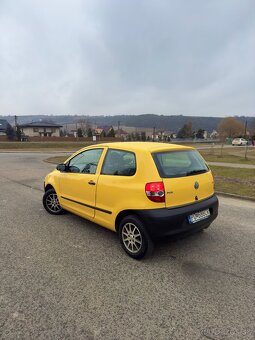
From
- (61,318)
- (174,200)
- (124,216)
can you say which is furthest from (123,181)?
(61,318)

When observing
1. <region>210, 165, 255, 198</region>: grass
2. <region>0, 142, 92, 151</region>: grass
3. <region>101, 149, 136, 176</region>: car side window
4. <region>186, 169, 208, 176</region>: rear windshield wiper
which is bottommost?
<region>0, 142, 92, 151</region>: grass

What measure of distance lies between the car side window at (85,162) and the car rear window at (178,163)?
1.16 m

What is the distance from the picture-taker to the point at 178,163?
397cm

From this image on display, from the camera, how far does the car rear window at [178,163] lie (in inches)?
146

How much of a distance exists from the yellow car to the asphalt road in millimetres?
413

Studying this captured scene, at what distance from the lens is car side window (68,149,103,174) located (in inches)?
176

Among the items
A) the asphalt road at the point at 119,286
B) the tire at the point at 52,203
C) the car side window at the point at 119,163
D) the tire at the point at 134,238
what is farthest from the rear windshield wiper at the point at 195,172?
the tire at the point at 52,203

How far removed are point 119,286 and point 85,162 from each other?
2.31 meters

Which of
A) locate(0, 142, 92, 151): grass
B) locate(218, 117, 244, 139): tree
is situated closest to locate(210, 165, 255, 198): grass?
locate(0, 142, 92, 151): grass

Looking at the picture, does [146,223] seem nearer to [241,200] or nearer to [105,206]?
[105,206]

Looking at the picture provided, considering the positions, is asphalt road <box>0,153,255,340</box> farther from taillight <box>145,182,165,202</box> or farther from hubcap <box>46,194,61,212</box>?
taillight <box>145,182,165,202</box>

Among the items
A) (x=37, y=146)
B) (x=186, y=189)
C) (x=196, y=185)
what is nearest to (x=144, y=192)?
(x=186, y=189)

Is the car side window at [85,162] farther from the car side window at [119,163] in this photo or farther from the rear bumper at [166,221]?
the rear bumper at [166,221]

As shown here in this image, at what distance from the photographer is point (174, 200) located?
361cm
